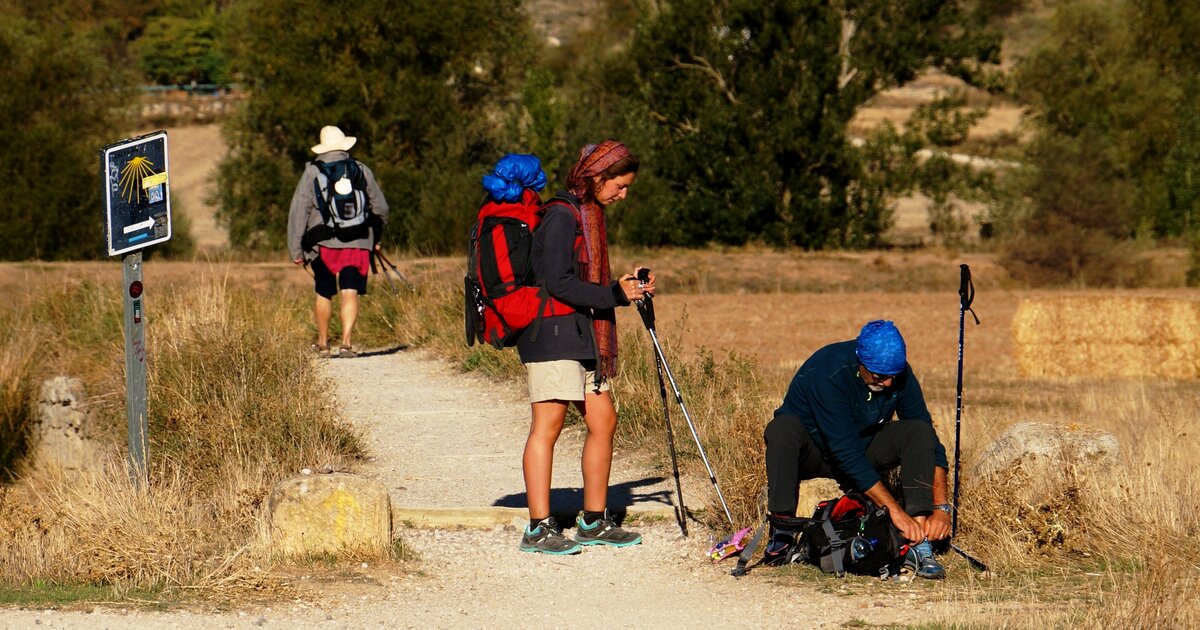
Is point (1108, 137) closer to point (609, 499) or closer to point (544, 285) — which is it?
point (609, 499)

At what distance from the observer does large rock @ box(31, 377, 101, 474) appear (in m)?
Result: 13.5

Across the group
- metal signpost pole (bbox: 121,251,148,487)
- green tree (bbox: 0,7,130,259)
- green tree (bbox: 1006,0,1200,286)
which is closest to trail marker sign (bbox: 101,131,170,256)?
metal signpost pole (bbox: 121,251,148,487)

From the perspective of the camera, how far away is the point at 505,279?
7.51 metres

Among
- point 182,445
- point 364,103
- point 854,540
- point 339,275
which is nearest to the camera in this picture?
point 854,540

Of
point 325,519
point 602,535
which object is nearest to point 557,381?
point 602,535

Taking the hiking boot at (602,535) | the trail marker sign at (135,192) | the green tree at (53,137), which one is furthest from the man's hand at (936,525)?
the green tree at (53,137)

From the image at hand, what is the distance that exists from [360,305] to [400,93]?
52.2ft

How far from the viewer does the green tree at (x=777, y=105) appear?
31844mm

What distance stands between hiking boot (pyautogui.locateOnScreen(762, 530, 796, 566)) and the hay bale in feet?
36.8

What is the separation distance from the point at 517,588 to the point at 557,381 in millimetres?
953

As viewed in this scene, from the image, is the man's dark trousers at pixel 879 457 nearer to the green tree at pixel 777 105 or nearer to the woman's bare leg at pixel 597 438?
the woman's bare leg at pixel 597 438

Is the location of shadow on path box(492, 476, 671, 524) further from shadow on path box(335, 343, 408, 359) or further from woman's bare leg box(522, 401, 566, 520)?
shadow on path box(335, 343, 408, 359)

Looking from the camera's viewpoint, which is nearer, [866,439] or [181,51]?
[866,439]

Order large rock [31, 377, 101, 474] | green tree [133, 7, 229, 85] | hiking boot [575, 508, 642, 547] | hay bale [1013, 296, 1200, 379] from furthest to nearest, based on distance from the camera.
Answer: green tree [133, 7, 229, 85] → hay bale [1013, 296, 1200, 379] → large rock [31, 377, 101, 474] → hiking boot [575, 508, 642, 547]
